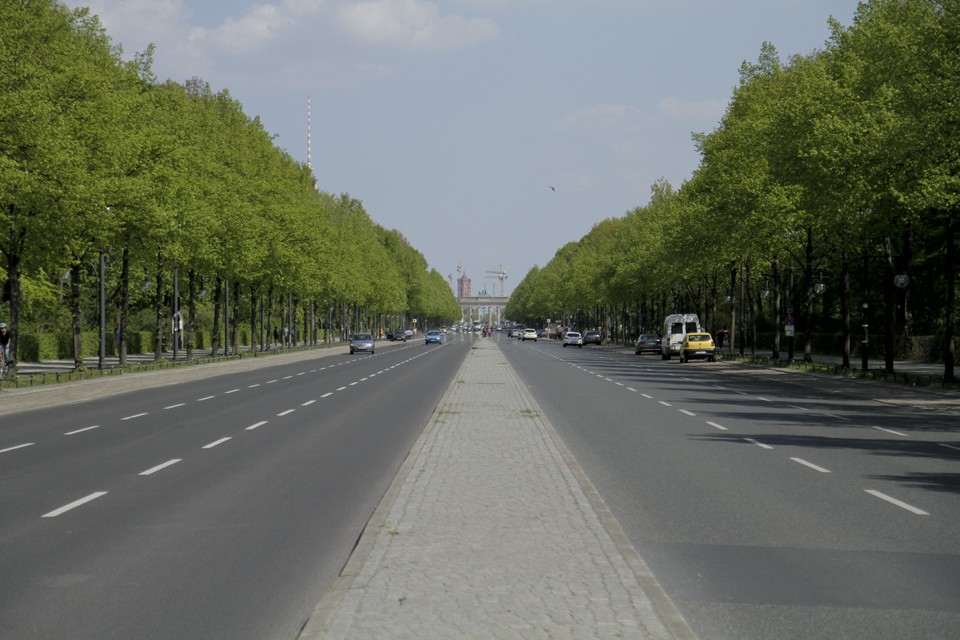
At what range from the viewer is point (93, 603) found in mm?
6203

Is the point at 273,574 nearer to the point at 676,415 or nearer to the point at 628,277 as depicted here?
the point at 676,415

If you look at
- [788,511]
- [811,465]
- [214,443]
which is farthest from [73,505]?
[811,465]

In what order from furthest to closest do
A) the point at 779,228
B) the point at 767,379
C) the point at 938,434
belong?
the point at 779,228
the point at 767,379
the point at 938,434

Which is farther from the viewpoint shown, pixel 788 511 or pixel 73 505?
pixel 73 505

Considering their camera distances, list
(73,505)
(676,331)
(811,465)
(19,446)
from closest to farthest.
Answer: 1. (73,505)
2. (811,465)
3. (19,446)
4. (676,331)

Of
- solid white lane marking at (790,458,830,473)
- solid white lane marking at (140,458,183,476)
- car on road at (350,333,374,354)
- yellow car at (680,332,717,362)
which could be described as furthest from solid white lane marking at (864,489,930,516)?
car on road at (350,333,374,354)

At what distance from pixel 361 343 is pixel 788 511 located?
203 feet

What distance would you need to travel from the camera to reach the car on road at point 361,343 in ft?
230

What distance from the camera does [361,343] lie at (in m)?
70.5

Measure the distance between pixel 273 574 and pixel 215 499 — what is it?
335 cm

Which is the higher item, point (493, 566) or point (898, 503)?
point (493, 566)

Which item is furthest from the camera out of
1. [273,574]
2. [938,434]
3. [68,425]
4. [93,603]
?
[68,425]

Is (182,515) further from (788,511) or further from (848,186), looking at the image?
(848,186)

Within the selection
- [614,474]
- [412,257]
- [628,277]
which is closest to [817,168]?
[614,474]
